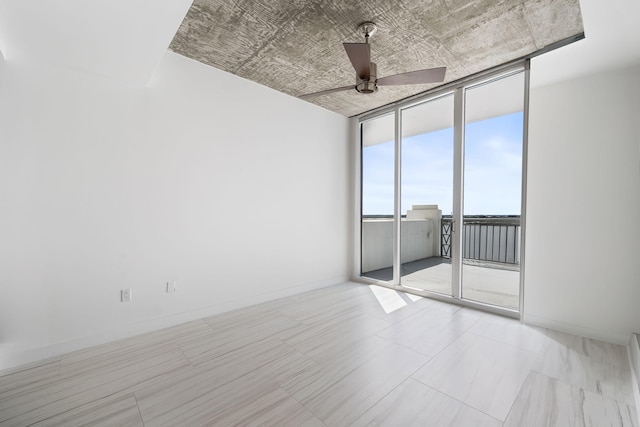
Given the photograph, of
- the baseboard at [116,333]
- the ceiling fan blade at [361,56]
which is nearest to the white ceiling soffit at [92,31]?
the ceiling fan blade at [361,56]

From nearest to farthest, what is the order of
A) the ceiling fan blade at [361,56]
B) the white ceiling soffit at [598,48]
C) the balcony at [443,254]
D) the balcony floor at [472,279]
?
1. the white ceiling soffit at [598,48]
2. the ceiling fan blade at [361,56]
3. the balcony floor at [472,279]
4. the balcony at [443,254]

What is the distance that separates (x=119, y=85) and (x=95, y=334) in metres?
2.33

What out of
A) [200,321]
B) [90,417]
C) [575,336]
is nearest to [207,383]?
[90,417]

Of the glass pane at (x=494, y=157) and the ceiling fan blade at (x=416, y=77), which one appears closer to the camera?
the ceiling fan blade at (x=416, y=77)

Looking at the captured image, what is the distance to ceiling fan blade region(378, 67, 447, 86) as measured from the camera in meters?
2.25

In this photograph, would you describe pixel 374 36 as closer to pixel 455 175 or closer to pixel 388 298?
pixel 455 175

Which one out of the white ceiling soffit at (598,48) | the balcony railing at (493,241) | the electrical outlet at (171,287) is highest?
the white ceiling soffit at (598,48)

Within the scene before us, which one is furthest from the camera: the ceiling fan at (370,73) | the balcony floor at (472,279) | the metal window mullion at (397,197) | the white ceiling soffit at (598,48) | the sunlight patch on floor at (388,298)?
the metal window mullion at (397,197)

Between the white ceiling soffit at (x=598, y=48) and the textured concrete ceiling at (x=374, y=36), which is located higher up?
the textured concrete ceiling at (x=374, y=36)

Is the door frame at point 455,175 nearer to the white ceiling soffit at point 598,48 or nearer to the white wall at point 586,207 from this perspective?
the white wall at point 586,207

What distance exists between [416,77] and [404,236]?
3.52 m

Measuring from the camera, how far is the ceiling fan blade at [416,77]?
7.38 ft

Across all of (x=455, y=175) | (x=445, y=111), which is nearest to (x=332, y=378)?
(x=455, y=175)

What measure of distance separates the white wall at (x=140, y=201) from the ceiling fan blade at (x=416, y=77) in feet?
6.02
